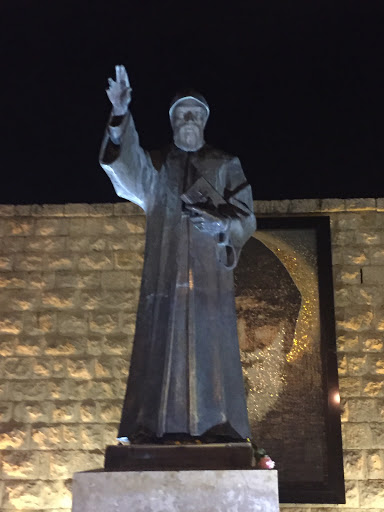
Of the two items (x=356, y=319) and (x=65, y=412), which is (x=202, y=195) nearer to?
(x=356, y=319)

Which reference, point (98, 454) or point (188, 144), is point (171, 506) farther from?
point (98, 454)

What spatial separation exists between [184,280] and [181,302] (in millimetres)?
87

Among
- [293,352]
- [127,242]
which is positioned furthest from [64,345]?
[293,352]

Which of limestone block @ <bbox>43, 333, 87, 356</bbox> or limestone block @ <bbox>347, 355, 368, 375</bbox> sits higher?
limestone block @ <bbox>43, 333, 87, 356</bbox>

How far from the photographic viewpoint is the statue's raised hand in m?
2.29

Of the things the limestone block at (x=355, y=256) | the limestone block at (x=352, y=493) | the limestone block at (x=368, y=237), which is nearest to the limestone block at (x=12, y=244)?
the limestone block at (x=355, y=256)

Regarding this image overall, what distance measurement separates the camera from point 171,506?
1.88 metres

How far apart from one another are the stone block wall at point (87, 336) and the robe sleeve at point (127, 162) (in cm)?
289

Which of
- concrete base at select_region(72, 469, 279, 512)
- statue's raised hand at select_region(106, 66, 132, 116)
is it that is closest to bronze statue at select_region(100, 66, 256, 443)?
statue's raised hand at select_region(106, 66, 132, 116)

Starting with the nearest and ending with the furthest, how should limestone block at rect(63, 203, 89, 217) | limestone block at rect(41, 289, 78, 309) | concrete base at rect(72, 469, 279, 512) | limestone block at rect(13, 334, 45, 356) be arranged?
concrete base at rect(72, 469, 279, 512) → limestone block at rect(13, 334, 45, 356) → limestone block at rect(41, 289, 78, 309) → limestone block at rect(63, 203, 89, 217)

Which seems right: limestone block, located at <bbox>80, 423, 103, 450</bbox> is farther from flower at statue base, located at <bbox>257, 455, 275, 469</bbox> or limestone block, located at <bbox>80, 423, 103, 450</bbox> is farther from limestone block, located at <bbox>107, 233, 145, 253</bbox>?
flower at statue base, located at <bbox>257, 455, 275, 469</bbox>

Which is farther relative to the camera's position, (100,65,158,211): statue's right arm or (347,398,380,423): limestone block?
(347,398,380,423): limestone block

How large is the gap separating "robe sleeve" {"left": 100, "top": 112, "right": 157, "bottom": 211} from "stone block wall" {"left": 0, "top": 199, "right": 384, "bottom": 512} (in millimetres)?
2891

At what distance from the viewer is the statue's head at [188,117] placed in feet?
8.57
